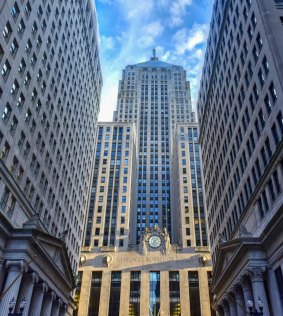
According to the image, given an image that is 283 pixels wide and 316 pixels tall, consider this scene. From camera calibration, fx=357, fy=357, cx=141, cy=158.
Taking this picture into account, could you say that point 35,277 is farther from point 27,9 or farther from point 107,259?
point 107,259

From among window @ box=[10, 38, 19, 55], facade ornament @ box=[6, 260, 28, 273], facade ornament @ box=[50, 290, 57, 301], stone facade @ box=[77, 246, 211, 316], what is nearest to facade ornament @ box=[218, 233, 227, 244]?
facade ornament @ box=[50, 290, 57, 301]

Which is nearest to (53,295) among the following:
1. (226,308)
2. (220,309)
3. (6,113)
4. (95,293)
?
(226,308)

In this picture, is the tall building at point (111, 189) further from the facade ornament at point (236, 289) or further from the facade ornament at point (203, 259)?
the facade ornament at point (236, 289)

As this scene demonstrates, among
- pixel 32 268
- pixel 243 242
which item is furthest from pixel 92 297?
pixel 243 242

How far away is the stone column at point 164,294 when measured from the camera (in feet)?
304

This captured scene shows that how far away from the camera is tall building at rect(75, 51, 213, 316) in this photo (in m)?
95.1

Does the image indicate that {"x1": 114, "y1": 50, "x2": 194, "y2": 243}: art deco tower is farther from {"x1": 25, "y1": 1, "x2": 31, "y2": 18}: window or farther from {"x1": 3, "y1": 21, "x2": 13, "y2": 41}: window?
{"x1": 3, "y1": 21, "x2": 13, "y2": 41}: window

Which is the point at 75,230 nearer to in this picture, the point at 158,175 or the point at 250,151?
the point at 250,151

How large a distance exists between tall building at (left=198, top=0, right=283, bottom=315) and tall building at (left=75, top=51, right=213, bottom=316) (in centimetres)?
3530

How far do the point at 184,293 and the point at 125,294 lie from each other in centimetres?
1569

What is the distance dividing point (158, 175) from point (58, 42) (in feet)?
367

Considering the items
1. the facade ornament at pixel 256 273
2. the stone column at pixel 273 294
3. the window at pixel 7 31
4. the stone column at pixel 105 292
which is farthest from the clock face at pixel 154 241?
the window at pixel 7 31

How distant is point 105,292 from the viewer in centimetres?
9544

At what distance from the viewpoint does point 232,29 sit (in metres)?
53.2
